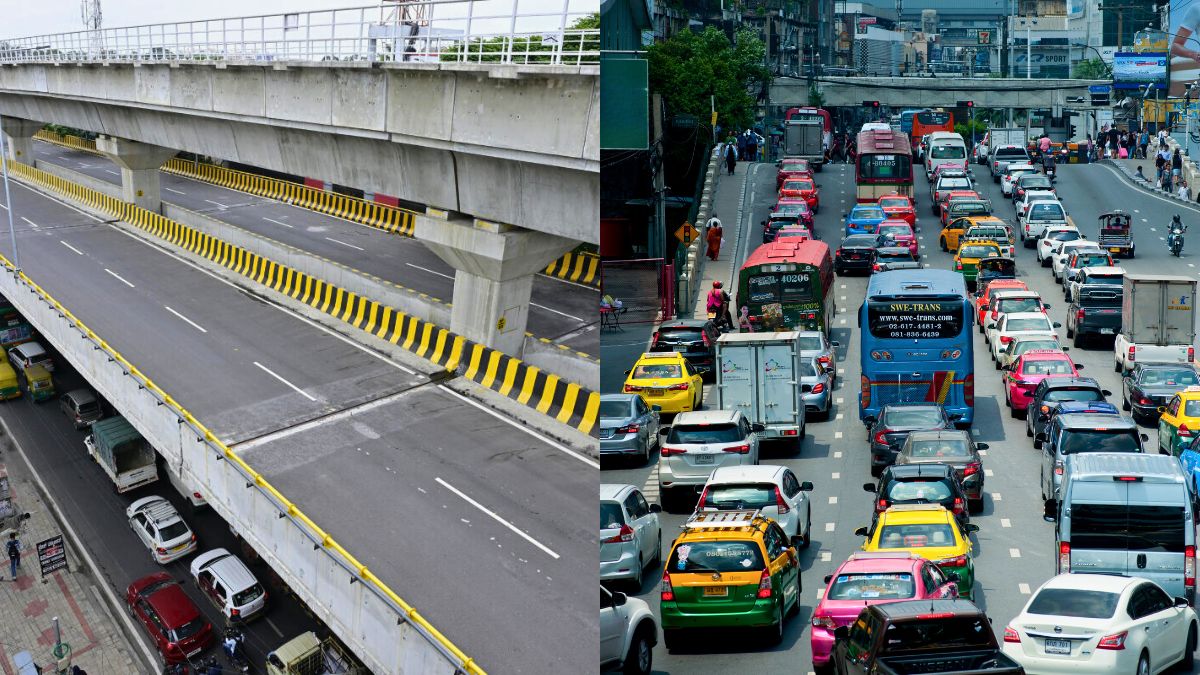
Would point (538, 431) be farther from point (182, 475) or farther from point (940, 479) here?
point (940, 479)

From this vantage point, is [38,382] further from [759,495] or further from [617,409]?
[759,495]

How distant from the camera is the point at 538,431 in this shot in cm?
2588

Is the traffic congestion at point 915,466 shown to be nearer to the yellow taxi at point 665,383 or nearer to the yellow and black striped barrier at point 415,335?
the yellow taxi at point 665,383

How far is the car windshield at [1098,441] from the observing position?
22.1 meters

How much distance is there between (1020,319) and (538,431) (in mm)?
15176

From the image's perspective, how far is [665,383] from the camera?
2981 cm

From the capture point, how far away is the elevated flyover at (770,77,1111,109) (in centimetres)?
10531

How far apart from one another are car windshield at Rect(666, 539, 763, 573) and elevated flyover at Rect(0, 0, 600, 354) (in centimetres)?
756

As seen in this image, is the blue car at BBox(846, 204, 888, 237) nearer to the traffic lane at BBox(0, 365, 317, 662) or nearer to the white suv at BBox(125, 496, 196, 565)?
the traffic lane at BBox(0, 365, 317, 662)

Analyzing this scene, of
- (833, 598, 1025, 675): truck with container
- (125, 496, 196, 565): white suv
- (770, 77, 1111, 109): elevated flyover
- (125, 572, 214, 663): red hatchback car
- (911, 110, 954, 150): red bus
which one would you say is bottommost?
(125, 572, 214, 663): red hatchback car

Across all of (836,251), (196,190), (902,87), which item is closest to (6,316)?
(196,190)

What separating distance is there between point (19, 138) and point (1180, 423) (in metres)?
70.3

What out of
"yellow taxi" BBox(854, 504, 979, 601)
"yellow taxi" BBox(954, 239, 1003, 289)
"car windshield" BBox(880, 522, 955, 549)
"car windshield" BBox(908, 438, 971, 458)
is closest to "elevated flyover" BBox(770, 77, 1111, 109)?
"yellow taxi" BBox(954, 239, 1003, 289)

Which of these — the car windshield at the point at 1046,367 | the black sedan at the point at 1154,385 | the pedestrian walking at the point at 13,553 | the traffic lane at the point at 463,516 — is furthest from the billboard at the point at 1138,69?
the traffic lane at the point at 463,516
